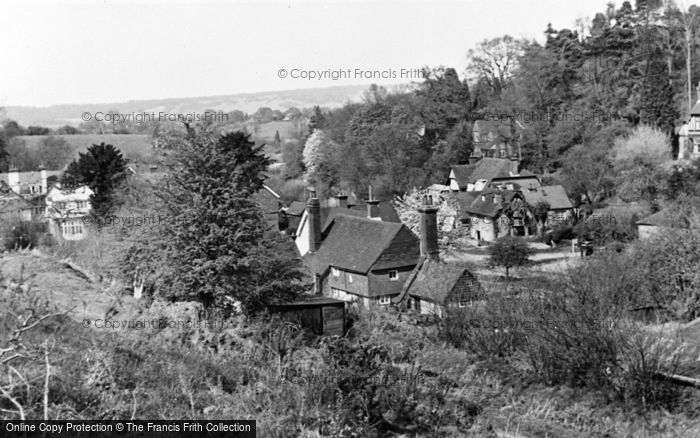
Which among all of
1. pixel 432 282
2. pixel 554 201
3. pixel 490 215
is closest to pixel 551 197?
pixel 554 201

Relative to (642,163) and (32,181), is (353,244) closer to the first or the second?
(642,163)

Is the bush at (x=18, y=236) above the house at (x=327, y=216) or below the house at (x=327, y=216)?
above

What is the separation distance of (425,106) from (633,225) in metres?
20.6

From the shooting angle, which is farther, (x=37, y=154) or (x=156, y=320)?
(x=37, y=154)

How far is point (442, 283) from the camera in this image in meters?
23.0

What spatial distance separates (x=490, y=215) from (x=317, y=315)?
2922 cm

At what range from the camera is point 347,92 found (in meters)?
63.8

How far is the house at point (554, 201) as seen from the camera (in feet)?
140

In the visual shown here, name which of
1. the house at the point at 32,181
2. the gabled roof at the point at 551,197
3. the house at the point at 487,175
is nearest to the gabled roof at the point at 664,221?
the gabled roof at the point at 551,197

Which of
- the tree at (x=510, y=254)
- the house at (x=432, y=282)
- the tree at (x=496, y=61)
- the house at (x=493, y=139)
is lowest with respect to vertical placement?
the tree at (x=510, y=254)

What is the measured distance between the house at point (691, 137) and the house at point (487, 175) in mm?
8188

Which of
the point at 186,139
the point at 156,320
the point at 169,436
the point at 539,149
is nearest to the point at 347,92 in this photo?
the point at 539,149

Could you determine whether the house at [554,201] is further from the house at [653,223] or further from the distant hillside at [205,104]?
the distant hillside at [205,104]

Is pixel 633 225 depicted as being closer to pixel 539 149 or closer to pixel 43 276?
pixel 539 149
